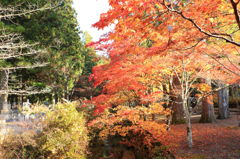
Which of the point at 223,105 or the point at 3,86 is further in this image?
the point at 223,105

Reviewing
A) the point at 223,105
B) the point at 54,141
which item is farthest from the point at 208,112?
the point at 54,141

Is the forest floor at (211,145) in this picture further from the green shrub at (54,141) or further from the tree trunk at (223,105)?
the green shrub at (54,141)

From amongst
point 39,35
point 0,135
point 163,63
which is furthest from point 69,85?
point 163,63

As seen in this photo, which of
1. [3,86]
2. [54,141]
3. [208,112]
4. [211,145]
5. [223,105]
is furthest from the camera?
[223,105]

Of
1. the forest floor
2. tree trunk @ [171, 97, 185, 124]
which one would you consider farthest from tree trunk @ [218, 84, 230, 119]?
the forest floor

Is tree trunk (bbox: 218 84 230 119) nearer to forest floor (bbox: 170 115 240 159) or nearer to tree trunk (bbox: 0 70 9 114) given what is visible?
forest floor (bbox: 170 115 240 159)

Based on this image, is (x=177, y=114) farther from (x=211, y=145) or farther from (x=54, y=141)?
(x=54, y=141)

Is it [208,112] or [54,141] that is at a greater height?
[208,112]

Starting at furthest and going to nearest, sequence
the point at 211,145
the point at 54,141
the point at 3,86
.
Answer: the point at 3,86 < the point at 211,145 < the point at 54,141

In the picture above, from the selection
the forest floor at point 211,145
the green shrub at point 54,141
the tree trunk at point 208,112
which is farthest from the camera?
the tree trunk at point 208,112

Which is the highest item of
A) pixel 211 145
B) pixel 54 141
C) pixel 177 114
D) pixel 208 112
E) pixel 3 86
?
pixel 3 86

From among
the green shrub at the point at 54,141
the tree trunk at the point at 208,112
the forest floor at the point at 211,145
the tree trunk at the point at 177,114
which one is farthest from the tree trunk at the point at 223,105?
the green shrub at the point at 54,141

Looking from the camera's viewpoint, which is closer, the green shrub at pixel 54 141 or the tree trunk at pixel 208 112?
the green shrub at pixel 54 141

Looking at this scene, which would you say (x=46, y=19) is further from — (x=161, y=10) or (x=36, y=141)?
(x=161, y=10)
